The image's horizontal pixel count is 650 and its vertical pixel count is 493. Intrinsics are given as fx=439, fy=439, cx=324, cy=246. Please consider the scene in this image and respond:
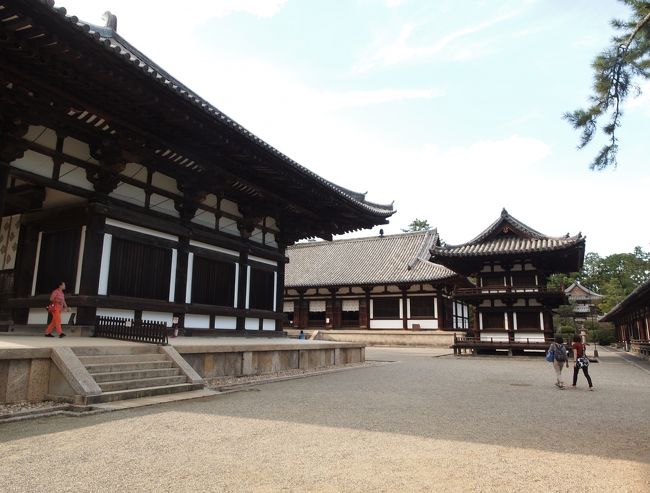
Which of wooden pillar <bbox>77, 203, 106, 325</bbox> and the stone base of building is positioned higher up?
wooden pillar <bbox>77, 203, 106, 325</bbox>

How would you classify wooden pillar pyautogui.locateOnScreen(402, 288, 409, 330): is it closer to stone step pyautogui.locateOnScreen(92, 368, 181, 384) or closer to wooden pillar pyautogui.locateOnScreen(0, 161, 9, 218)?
stone step pyautogui.locateOnScreen(92, 368, 181, 384)

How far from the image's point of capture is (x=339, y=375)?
38.5 ft

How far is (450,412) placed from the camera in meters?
6.83

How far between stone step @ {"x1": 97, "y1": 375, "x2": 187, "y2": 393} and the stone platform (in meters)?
0.25

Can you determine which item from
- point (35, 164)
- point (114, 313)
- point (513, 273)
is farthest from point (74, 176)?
point (513, 273)

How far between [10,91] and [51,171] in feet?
6.96

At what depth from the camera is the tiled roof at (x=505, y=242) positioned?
22031mm

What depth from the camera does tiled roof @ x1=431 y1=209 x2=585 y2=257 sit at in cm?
2203

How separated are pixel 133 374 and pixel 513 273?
67.7 ft

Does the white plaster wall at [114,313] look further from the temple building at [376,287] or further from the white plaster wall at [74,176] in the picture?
the temple building at [376,287]

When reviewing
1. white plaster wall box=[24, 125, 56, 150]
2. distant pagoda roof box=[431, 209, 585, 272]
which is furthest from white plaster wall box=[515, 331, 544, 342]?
white plaster wall box=[24, 125, 56, 150]

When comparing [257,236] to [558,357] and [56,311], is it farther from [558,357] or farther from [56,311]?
[558,357]

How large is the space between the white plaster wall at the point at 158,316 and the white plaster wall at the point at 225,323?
5.75ft

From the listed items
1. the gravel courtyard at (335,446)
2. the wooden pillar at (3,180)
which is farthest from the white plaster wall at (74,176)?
the gravel courtyard at (335,446)
